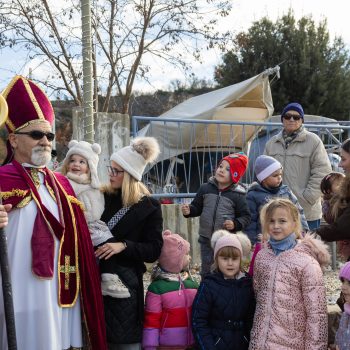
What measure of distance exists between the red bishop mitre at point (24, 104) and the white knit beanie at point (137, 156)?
54 cm

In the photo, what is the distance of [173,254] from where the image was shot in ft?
11.9

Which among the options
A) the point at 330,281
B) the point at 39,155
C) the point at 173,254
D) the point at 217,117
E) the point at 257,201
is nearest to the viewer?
the point at 39,155

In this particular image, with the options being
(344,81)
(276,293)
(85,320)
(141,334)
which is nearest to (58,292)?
(85,320)

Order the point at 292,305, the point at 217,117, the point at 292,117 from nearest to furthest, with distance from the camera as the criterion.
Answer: the point at 292,305, the point at 292,117, the point at 217,117

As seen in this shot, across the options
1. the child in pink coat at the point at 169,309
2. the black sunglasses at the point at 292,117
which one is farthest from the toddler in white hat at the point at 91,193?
Answer: the black sunglasses at the point at 292,117

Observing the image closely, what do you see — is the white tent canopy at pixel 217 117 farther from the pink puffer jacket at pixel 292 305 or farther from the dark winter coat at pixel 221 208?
the pink puffer jacket at pixel 292 305

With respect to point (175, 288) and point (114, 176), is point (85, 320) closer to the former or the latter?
point (175, 288)

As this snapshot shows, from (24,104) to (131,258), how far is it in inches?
42.8

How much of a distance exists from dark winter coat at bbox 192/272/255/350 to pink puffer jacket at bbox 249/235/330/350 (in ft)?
0.31

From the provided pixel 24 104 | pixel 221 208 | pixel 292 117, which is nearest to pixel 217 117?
pixel 292 117

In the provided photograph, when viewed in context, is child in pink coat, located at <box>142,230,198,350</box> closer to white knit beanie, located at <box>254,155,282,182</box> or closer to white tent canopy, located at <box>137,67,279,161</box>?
white knit beanie, located at <box>254,155,282,182</box>

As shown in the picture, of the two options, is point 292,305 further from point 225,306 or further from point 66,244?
point 66,244

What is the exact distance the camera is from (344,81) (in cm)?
2289

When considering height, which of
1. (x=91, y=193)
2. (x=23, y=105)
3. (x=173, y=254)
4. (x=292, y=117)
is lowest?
(x=173, y=254)
